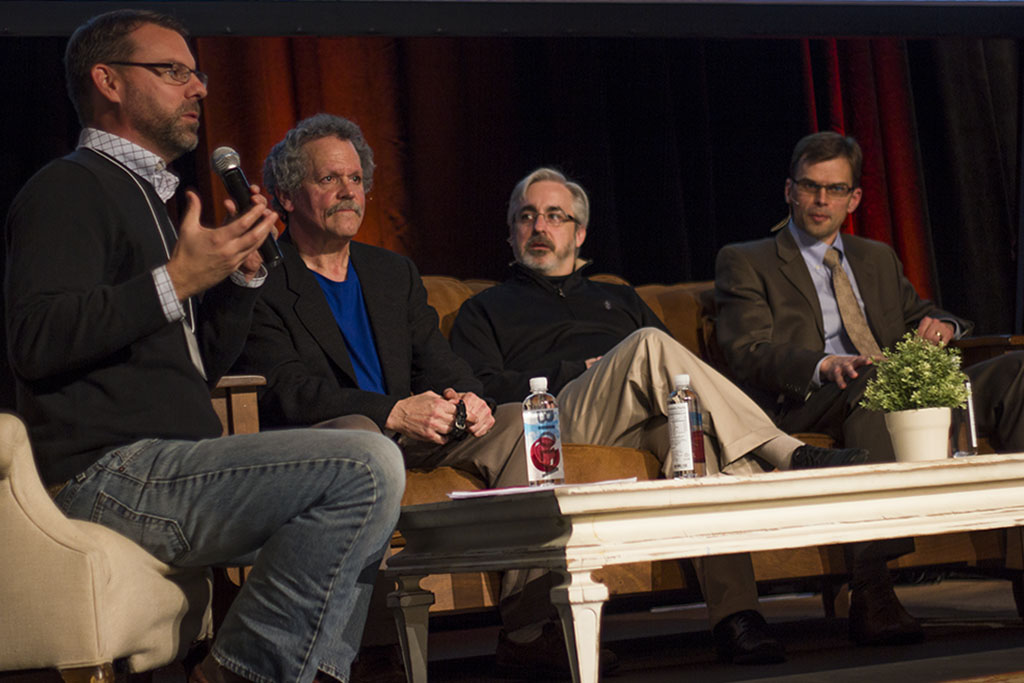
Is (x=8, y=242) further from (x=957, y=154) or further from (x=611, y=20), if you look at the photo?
(x=957, y=154)

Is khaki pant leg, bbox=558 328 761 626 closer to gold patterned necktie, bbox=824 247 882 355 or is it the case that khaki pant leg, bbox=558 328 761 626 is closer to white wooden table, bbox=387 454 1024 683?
white wooden table, bbox=387 454 1024 683

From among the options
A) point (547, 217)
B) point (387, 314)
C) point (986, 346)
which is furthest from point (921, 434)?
point (547, 217)

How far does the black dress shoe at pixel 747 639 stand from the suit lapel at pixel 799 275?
1147 mm

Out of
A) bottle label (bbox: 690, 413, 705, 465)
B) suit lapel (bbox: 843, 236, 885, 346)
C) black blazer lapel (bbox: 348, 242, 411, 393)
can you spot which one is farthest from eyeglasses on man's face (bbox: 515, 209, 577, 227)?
bottle label (bbox: 690, 413, 705, 465)

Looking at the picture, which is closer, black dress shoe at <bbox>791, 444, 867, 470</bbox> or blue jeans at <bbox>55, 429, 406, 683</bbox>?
blue jeans at <bbox>55, 429, 406, 683</bbox>

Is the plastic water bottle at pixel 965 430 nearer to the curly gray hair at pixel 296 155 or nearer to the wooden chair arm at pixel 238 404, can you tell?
the wooden chair arm at pixel 238 404

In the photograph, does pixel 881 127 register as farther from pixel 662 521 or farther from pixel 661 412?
pixel 662 521

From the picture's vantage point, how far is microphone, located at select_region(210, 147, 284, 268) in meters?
1.82

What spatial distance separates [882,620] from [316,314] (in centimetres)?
146

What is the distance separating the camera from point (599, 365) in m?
2.67

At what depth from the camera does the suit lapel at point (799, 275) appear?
341 centimetres

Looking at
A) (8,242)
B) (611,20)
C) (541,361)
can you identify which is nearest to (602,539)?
(8,242)

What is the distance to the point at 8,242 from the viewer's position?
1.82 metres

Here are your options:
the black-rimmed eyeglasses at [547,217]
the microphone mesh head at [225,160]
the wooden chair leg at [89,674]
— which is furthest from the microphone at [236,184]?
the black-rimmed eyeglasses at [547,217]
